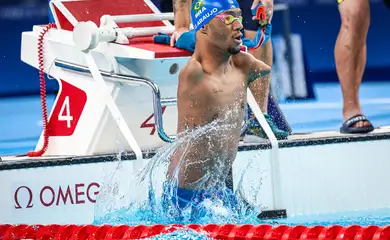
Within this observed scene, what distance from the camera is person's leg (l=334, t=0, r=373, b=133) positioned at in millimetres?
5828

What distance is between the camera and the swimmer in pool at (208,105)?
4527 mm

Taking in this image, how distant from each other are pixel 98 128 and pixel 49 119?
423 mm

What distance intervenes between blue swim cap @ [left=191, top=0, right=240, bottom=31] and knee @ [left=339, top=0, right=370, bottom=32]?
142 centimetres

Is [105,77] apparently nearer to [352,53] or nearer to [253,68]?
[253,68]

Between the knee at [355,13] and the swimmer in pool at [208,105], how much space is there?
142 centimetres

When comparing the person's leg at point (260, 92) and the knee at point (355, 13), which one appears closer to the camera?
the person's leg at point (260, 92)

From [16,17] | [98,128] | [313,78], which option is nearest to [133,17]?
[98,128]

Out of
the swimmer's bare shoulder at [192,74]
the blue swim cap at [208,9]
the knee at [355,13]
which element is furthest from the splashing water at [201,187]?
the knee at [355,13]

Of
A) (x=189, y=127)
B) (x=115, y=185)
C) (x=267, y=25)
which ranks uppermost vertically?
(x=267, y=25)

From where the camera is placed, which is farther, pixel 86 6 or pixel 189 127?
pixel 86 6

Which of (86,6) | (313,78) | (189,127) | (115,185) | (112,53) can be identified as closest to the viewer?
(189,127)

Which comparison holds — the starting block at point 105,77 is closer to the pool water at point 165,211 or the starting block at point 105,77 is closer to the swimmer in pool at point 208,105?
the pool water at point 165,211

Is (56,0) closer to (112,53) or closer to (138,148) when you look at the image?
(112,53)

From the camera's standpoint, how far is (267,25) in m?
5.31
